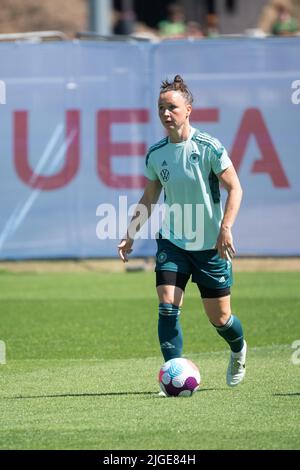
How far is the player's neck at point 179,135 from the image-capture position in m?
9.08

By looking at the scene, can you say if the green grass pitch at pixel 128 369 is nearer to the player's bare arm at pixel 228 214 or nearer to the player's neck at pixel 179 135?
the player's bare arm at pixel 228 214

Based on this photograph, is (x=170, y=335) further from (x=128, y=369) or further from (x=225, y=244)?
(x=128, y=369)

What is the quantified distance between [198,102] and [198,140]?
8234 millimetres

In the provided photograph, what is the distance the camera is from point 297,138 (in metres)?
17.1

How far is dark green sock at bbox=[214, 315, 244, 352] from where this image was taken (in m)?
9.23

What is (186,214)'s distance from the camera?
29.8ft

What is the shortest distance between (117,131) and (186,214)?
27.7 feet

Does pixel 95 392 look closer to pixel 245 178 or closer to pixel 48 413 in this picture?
pixel 48 413

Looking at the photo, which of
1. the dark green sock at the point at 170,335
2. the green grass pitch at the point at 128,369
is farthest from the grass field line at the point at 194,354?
the dark green sock at the point at 170,335

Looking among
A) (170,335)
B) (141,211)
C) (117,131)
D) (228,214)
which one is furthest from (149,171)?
(117,131)

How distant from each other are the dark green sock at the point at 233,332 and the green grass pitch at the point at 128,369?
313 mm

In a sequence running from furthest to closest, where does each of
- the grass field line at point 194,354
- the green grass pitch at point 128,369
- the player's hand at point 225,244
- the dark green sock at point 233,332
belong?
1. the grass field line at point 194,354
2. the dark green sock at point 233,332
3. the player's hand at point 225,244
4. the green grass pitch at point 128,369
